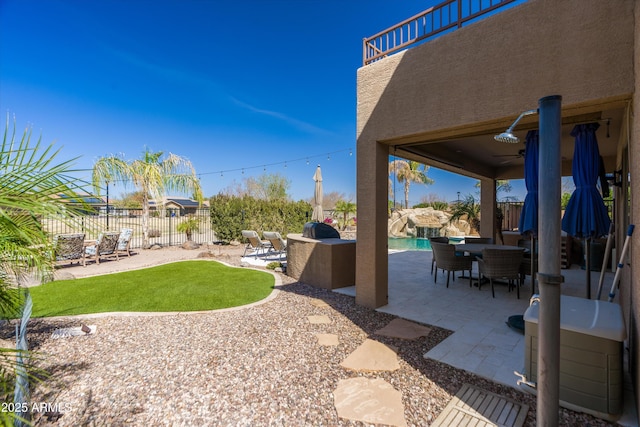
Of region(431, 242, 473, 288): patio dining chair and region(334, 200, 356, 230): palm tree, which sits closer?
region(431, 242, 473, 288): patio dining chair

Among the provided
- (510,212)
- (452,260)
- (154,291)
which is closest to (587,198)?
(452,260)

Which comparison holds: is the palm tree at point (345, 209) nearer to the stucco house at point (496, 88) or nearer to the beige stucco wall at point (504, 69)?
the stucco house at point (496, 88)

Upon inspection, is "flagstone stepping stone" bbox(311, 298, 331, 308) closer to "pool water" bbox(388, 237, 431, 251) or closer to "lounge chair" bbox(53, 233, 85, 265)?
"lounge chair" bbox(53, 233, 85, 265)

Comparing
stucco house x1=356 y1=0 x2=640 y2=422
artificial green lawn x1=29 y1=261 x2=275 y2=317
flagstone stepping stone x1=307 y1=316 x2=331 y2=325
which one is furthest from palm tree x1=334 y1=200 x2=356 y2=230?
flagstone stepping stone x1=307 y1=316 x2=331 y2=325

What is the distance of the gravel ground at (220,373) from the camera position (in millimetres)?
2467

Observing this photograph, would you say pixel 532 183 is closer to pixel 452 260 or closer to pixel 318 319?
pixel 452 260

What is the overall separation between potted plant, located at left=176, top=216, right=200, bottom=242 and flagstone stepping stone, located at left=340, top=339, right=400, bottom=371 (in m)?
12.3

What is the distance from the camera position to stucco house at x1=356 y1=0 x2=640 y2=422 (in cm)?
285

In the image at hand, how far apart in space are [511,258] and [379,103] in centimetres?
386

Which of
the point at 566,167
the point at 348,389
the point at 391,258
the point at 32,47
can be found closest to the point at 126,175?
the point at 32,47

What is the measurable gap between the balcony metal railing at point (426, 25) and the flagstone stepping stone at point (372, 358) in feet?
15.0

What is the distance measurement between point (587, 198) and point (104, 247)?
1236 centimetres

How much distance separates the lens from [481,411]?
2510mm

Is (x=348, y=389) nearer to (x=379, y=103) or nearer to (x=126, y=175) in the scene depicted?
(x=379, y=103)
